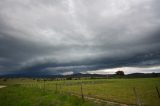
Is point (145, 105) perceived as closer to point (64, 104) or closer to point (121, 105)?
point (121, 105)

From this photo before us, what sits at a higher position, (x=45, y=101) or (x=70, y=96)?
(x=70, y=96)

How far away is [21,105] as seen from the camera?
22203mm

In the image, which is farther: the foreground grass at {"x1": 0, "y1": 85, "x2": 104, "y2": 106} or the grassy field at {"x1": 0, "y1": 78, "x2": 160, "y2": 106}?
the grassy field at {"x1": 0, "y1": 78, "x2": 160, "y2": 106}

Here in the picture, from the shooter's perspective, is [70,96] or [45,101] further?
[70,96]

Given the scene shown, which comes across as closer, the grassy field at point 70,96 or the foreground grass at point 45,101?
the foreground grass at point 45,101

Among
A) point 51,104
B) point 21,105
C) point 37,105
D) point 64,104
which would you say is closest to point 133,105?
point 64,104

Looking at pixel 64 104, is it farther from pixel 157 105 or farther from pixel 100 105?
pixel 157 105


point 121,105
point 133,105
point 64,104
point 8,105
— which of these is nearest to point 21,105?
point 8,105

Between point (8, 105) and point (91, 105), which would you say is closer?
point (91, 105)

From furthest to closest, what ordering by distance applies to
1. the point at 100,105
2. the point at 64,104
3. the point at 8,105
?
the point at 8,105
the point at 64,104
the point at 100,105

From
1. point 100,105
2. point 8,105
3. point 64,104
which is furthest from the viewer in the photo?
point 8,105

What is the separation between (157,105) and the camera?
64.0 ft

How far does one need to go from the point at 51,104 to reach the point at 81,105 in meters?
3.57

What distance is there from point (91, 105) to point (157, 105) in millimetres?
7507
